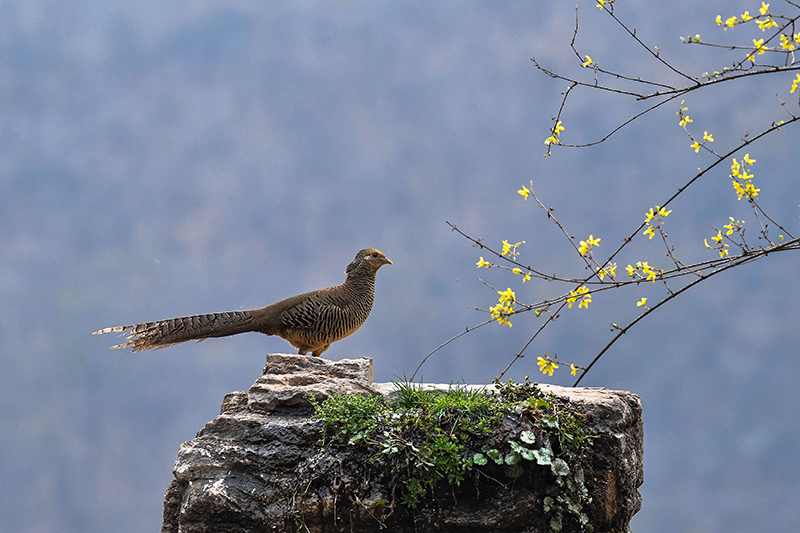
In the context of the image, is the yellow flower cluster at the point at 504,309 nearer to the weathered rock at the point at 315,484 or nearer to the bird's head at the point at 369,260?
the weathered rock at the point at 315,484

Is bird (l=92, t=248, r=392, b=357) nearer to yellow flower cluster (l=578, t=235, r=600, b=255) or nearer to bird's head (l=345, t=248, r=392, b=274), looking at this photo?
bird's head (l=345, t=248, r=392, b=274)

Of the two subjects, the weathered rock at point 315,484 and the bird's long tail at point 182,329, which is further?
the bird's long tail at point 182,329

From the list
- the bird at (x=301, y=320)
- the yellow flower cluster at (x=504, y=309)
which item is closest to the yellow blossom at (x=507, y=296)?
the yellow flower cluster at (x=504, y=309)

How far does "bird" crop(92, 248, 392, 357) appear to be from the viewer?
521cm

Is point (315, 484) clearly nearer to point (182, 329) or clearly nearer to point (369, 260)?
point (182, 329)

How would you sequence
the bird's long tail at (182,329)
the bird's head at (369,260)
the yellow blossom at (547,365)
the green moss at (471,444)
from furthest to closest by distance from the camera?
1. the bird's head at (369,260)
2. the bird's long tail at (182,329)
3. the yellow blossom at (547,365)
4. the green moss at (471,444)

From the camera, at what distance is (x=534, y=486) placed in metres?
3.52

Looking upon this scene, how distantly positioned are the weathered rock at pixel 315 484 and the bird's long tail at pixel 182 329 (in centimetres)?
137

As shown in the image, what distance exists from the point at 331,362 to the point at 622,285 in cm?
213

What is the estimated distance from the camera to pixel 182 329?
5.26 metres

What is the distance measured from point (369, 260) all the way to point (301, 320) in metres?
0.87

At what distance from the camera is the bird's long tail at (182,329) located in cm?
A: 512

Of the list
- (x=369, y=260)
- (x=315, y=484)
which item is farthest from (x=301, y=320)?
(x=315, y=484)

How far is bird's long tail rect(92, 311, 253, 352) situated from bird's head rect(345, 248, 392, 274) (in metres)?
1.08
